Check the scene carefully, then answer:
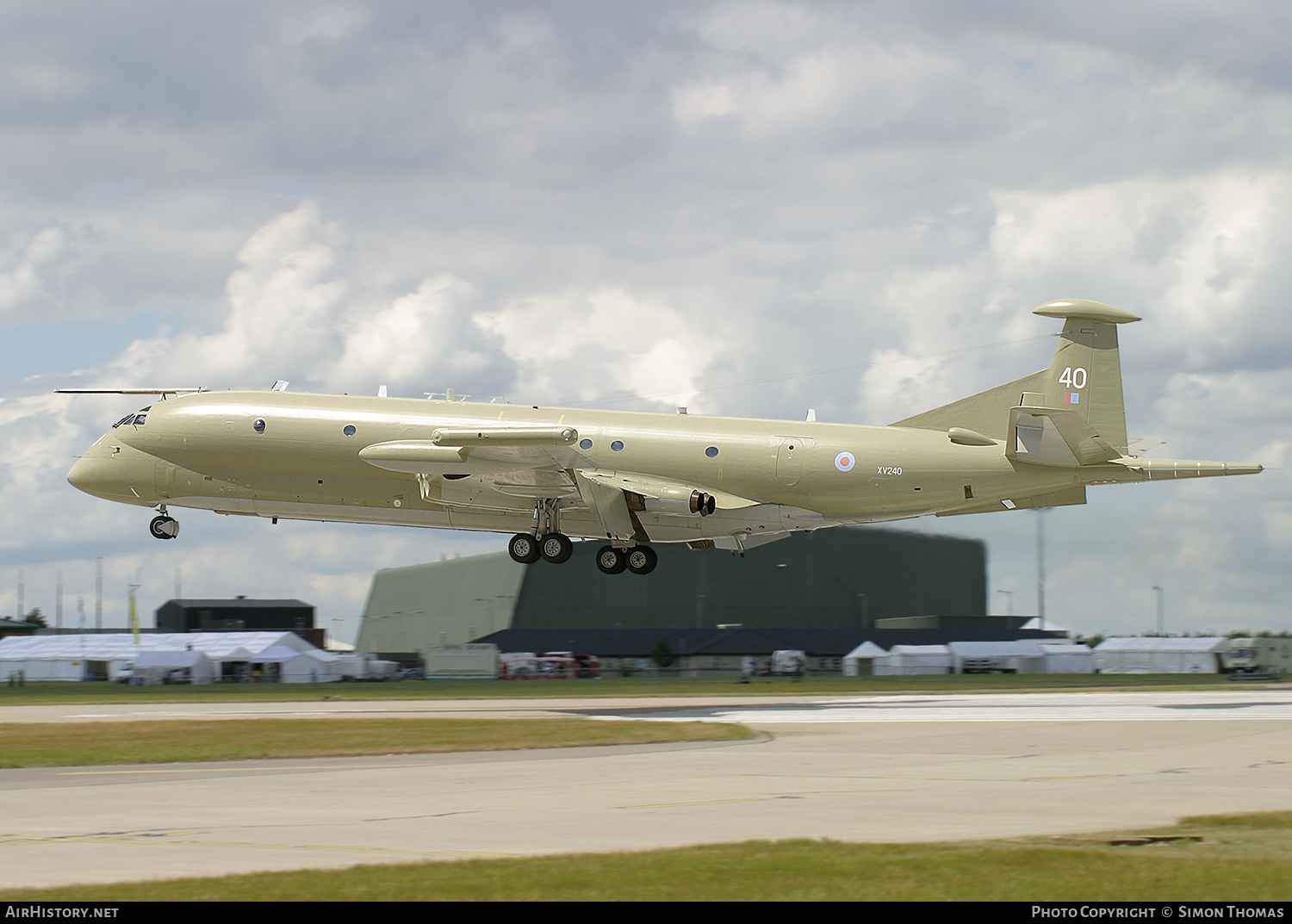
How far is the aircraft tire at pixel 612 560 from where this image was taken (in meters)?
37.5

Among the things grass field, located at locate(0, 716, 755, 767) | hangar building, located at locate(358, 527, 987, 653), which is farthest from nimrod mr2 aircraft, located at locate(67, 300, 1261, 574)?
hangar building, located at locate(358, 527, 987, 653)

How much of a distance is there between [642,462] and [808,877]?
24783 mm

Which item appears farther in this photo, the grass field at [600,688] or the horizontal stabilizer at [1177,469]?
the grass field at [600,688]

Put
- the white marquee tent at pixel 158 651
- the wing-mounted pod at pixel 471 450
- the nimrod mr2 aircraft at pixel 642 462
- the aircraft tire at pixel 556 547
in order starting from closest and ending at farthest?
1. the wing-mounted pod at pixel 471 450
2. the nimrod mr2 aircraft at pixel 642 462
3. the aircraft tire at pixel 556 547
4. the white marquee tent at pixel 158 651

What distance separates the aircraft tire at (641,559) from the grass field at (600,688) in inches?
492

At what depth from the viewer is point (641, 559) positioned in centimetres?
3688

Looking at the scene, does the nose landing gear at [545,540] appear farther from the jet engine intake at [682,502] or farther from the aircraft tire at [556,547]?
the jet engine intake at [682,502]

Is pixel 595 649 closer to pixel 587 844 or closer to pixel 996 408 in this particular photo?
pixel 996 408

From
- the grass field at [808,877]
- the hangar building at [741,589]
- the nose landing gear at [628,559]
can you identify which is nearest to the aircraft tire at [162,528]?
the nose landing gear at [628,559]

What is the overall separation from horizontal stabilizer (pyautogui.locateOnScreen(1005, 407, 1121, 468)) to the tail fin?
1341 mm

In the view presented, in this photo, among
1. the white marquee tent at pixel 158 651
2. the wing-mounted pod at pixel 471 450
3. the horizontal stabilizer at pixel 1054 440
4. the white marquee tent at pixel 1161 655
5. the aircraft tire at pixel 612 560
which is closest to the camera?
the wing-mounted pod at pixel 471 450

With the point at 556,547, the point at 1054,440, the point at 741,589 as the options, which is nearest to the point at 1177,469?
the point at 1054,440

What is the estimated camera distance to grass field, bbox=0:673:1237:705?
166 ft

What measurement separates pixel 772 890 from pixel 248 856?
565cm
